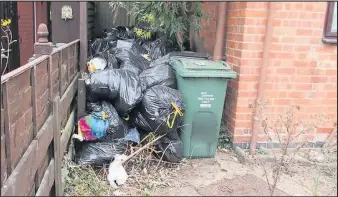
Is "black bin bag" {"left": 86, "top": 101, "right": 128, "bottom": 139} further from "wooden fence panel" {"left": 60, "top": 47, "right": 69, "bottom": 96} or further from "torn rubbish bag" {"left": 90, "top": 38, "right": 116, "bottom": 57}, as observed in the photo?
"torn rubbish bag" {"left": 90, "top": 38, "right": 116, "bottom": 57}

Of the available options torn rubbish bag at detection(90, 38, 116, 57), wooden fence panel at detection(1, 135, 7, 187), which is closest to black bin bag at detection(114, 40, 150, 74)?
torn rubbish bag at detection(90, 38, 116, 57)

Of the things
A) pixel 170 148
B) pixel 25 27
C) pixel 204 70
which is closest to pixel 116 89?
pixel 170 148

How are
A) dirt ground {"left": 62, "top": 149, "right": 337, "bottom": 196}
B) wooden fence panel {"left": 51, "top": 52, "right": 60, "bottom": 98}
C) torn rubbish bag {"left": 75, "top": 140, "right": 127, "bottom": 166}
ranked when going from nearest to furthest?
wooden fence panel {"left": 51, "top": 52, "right": 60, "bottom": 98} < dirt ground {"left": 62, "top": 149, "right": 337, "bottom": 196} < torn rubbish bag {"left": 75, "top": 140, "right": 127, "bottom": 166}

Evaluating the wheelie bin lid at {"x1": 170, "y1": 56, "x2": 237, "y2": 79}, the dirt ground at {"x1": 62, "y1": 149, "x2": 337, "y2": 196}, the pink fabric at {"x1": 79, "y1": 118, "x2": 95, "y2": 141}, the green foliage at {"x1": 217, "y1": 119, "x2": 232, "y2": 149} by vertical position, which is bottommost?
the dirt ground at {"x1": 62, "y1": 149, "x2": 337, "y2": 196}

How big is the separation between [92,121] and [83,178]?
585 mm

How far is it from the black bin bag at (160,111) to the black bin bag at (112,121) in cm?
17

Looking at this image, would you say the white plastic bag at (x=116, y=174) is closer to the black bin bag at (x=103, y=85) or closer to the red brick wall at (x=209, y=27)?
the black bin bag at (x=103, y=85)

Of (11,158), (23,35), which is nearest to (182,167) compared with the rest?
(11,158)

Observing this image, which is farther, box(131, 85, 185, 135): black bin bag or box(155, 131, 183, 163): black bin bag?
box(155, 131, 183, 163): black bin bag

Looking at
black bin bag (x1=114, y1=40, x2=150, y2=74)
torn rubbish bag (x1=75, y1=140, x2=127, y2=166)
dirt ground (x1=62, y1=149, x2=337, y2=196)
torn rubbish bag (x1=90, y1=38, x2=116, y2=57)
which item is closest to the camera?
dirt ground (x1=62, y1=149, x2=337, y2=196)

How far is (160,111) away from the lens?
3.64 metres

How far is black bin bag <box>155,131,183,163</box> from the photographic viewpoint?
3742mm

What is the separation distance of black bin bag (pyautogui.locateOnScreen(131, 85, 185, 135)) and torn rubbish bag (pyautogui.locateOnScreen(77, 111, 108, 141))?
1.21 feet

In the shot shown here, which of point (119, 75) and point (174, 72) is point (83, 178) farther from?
point (174, 72)
